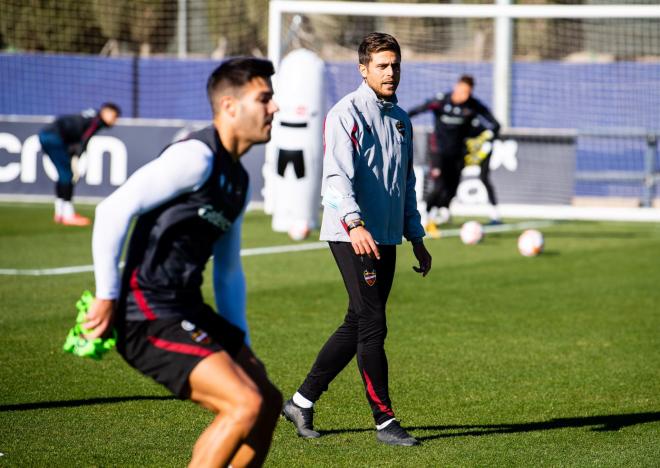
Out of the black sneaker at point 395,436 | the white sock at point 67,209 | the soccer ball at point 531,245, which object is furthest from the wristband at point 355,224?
the white sock at point 67,209

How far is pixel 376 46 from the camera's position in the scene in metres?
5.96

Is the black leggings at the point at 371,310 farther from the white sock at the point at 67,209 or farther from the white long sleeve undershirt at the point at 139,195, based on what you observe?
the white sock at the point at 67,209

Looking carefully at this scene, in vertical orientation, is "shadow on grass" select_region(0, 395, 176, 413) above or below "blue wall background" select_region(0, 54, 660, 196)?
below

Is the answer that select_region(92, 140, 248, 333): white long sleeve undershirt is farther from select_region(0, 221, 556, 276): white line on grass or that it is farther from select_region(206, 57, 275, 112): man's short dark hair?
select_region(0, 221, 556, 276): white line on grass

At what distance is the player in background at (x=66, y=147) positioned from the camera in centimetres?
1827

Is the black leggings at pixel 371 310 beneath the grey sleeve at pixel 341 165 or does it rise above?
beneath

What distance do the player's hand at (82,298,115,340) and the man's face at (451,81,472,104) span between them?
1359 cm

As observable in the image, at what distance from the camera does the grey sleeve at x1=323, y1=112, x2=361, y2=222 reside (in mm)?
5805

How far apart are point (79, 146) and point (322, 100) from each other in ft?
14.2

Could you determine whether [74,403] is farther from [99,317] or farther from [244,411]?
[244,411]

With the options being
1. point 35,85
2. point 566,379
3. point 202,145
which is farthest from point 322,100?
point 35,85

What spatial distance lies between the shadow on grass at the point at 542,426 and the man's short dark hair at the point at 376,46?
218 cm

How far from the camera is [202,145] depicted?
4.20 m

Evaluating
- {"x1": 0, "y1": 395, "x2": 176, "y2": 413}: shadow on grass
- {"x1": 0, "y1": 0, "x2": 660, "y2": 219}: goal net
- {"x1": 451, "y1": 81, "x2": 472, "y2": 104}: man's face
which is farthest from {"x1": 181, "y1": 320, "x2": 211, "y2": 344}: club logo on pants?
{"x1": 0, "y1": 0, "x2": 660, "y2": 219}: goal net
